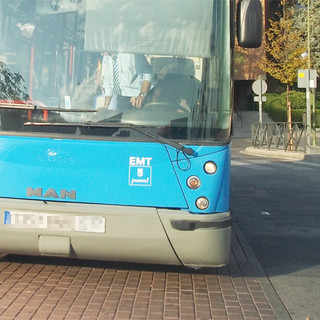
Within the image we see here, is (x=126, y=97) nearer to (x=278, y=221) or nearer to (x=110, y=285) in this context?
(x=110, y=285)

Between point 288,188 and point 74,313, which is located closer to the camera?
point 74,313

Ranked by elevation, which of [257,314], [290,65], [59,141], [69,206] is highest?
[290,65]

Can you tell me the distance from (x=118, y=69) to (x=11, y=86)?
3.05 ft

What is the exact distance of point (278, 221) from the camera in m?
9.37

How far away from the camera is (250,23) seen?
17.4ft

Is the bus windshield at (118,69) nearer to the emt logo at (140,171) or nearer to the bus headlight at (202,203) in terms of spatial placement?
the emt logo at (140,171)

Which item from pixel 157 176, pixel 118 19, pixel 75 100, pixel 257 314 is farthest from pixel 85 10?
pixel 257 314

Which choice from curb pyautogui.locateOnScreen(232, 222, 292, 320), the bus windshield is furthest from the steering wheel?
curb pyautogui.locateOnScreen(232, 222, 292, 320)

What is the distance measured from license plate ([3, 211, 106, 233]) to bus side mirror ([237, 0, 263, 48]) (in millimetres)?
1952

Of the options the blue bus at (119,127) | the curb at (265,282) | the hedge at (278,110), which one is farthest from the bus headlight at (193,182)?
the hedge at (278,110)

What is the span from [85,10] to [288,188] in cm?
879

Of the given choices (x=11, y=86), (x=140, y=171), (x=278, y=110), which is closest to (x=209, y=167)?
(x=140, y=171)

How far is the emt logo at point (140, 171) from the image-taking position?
508 centimetres

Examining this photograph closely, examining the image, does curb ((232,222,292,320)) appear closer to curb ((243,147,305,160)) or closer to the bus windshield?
the bus windshield
